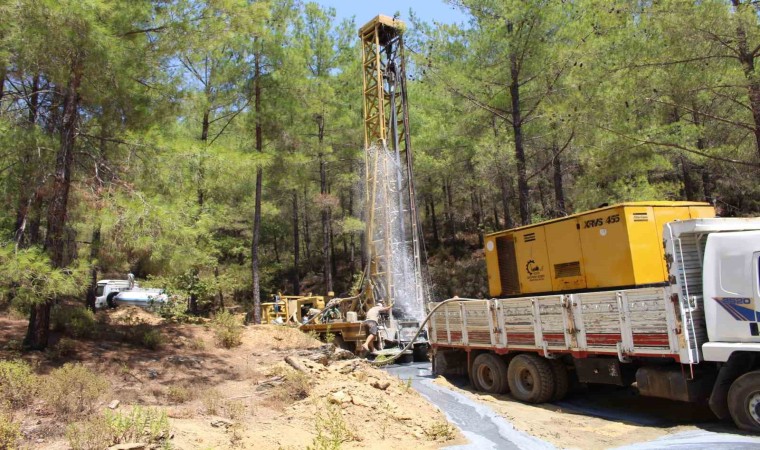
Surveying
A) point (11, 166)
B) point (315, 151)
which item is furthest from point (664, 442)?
point (315, 151)

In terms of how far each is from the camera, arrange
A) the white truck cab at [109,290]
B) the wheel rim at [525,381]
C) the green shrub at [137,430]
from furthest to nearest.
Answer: the white truck cab at [109,290] → the wheel rim at [525,381] → the green shrub at [137,430]

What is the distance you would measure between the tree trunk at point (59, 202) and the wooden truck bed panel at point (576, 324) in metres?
7.60

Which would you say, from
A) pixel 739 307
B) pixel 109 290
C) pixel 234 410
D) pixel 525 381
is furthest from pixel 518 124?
pixel 109 290

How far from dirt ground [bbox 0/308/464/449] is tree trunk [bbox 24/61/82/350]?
41cm

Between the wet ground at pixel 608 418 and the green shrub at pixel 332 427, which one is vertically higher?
the green shrub at pixel 332 427

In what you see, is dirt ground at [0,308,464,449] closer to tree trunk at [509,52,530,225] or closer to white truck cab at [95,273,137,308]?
tree trunk at [509,52,530,225]

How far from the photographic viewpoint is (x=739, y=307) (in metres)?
6.46

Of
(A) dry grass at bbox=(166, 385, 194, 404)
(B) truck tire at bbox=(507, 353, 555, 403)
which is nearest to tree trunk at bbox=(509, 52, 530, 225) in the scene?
(B) truck tire at bbox=(507, 353, 555, 403)

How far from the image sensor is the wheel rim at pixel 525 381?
30.2 feet

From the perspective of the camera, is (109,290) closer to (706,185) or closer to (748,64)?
(748,64)

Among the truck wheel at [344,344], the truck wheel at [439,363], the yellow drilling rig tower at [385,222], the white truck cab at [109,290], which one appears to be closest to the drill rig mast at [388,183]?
the yellow drilling rig tower at [385,222]

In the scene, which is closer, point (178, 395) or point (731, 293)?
point (731, 293)

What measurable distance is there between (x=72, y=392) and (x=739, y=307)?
846cm

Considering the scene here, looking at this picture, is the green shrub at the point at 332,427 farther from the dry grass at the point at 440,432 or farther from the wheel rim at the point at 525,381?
the wheel rim at the point at 525,381
